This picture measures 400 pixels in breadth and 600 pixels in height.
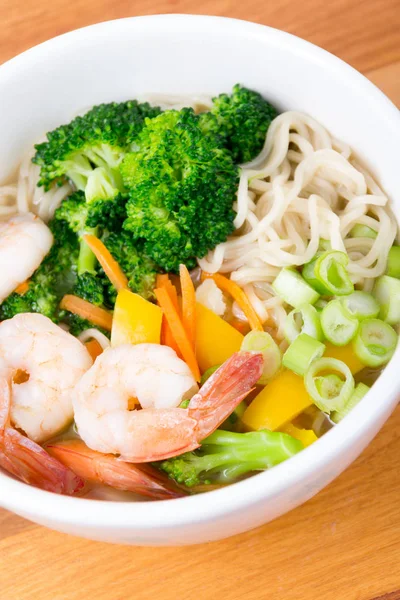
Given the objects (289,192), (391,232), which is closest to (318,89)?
(289,192)

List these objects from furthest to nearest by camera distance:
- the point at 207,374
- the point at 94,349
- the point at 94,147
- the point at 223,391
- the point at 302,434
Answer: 1. the point at 94,147
2. the point at 94,349
3. the point at 207,374
4. the point at 302,434
5. the point at 223,391

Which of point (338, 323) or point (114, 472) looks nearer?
point (114, 472)

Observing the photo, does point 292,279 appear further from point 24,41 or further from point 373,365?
point 24,41

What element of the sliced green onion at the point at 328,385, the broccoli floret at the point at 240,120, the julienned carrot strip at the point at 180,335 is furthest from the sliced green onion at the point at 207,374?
the broccoli floret at the point at 240,120

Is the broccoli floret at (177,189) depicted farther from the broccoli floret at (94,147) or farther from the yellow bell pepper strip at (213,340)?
the yellow bell pepper strip at (213,340)

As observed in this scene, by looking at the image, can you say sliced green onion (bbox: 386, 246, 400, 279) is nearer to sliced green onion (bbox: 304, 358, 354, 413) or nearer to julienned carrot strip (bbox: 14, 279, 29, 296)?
sliced green onion (bbox: 304, 358, 354, 413)

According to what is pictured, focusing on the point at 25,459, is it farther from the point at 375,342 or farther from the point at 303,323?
the point at 375,342

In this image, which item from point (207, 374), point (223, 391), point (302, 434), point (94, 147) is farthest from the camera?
point (94, 147)

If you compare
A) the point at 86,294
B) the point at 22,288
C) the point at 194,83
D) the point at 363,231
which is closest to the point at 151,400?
the point at 86,294
